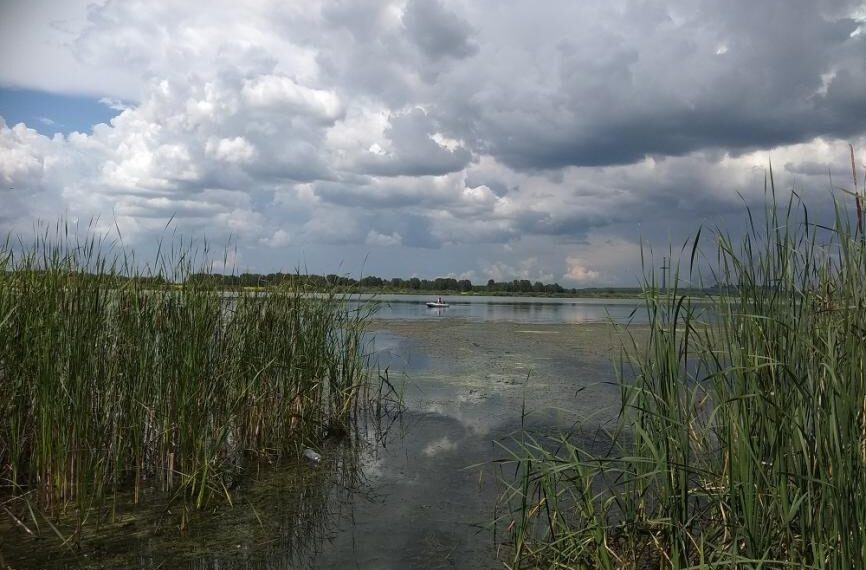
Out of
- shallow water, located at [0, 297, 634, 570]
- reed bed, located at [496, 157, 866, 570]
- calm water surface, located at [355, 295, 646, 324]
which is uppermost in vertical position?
reed bed, located at [496, 157, 866, 570]

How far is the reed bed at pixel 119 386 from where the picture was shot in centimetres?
402

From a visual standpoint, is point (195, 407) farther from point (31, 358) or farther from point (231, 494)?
point (31, 358)

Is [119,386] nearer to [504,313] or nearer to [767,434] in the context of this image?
[767,434]

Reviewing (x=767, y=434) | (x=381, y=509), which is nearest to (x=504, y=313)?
(x=381, y=509)

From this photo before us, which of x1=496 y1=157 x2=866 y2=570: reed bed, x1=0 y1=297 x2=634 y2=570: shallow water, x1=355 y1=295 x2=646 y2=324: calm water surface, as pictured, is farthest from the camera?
x1=355 y1=295 x2=646 y2=324: calm water surface

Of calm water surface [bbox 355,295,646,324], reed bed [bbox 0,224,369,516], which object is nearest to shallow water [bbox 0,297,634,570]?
reed bed [bbox 0,224,369,516]

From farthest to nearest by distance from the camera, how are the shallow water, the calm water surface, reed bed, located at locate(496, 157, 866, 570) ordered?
the calm water surface
the shallow water
reed bed, located at locate(496, 157, 866, 570)

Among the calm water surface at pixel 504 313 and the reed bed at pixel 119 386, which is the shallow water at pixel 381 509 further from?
the calm water surface at pixel 504 313

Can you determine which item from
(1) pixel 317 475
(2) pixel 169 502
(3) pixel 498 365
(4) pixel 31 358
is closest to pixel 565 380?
(3) pixel 498 365

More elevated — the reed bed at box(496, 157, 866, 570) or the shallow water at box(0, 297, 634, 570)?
the reed bed at box(496, 157, 866, 570)

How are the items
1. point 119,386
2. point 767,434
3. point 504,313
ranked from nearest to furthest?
1. point 767,434
2. point 119,386
3. point 504,313

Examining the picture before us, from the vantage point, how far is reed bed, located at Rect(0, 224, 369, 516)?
402cm

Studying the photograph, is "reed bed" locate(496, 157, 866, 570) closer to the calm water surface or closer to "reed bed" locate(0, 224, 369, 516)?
"reed bed" locate(0, 224, 369, 516)

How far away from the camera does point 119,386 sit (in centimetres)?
441
